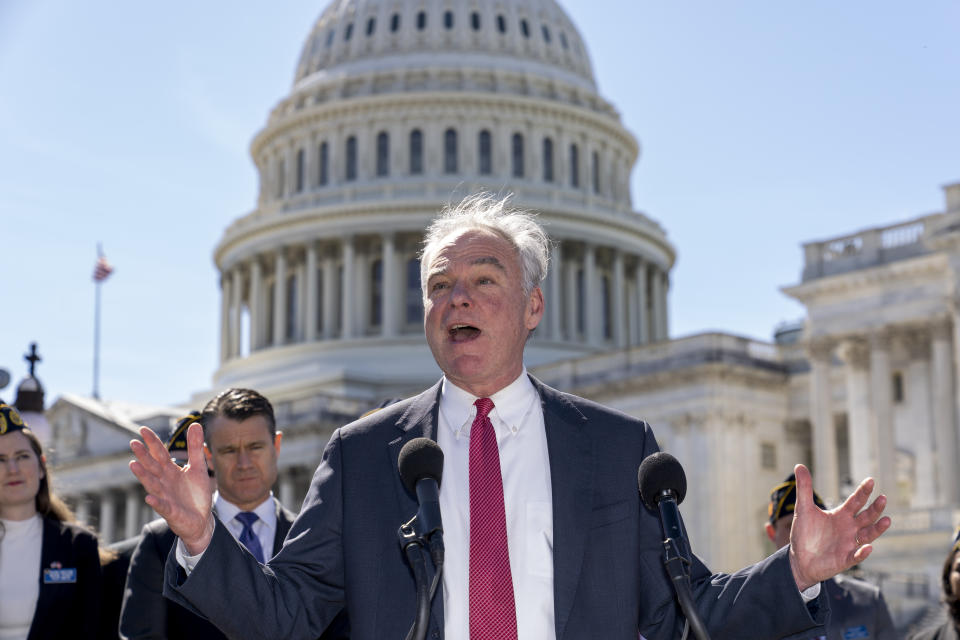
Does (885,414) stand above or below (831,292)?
below

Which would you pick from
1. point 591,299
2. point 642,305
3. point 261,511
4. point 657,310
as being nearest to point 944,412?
point 591,299

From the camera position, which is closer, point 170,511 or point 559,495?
point 170,511

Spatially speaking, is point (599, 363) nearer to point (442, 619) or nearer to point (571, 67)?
point (571, 67)

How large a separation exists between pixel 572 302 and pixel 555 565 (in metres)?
75.3

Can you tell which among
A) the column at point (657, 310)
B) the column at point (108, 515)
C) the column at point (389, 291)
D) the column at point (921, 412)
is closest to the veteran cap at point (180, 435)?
the column at point (921, 412)

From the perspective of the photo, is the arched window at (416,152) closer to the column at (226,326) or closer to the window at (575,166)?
the window at (575,166)

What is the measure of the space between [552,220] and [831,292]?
33094 millimetres

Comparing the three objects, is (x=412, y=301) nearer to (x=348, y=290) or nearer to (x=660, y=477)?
(x=348, y=290)

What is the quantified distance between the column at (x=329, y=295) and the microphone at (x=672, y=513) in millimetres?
75952

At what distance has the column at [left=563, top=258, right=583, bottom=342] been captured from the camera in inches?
3137

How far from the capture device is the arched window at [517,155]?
3263 inches

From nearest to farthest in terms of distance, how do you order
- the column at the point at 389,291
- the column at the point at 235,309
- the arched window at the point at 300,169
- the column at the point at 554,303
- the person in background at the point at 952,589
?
1. the person in background at the point at 952,589
2. the column at the point at 389,291
3. the column at the point at 554,303
4. the arched window at the point at 300,169
5. the column at the point at 235,309

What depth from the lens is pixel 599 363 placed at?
5769cm

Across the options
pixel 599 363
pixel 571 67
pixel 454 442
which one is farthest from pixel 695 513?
pixel 454 442
